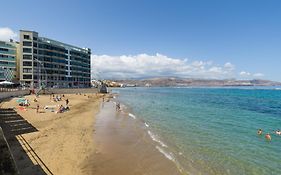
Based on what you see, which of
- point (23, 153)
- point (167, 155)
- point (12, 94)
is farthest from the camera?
point (12, 94)

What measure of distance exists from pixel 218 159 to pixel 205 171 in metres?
2.95

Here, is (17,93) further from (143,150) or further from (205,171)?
(205,171)

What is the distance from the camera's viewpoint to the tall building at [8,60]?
86000 mm

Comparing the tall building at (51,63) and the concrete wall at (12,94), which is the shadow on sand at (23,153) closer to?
the concrete wall at (12,94)

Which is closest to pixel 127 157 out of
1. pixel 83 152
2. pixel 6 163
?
pixel 83 152

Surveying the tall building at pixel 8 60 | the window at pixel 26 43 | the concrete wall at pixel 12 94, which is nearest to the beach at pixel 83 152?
the concrete wall at pixel 12 94

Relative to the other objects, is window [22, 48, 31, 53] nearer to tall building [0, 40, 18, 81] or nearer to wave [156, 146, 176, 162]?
tall building [0, 40, 18, 81]

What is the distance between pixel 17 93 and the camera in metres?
60.6

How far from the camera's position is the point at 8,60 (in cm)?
9150

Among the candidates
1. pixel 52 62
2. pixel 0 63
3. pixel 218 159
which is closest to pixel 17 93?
pixel 0 63

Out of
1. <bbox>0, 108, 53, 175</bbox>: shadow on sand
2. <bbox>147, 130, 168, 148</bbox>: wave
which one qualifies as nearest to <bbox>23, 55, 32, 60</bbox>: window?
<bbox>0, 108, 53, 175</bbox>: shadow on sand

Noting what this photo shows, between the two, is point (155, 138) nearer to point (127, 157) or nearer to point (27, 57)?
point (127, 157)

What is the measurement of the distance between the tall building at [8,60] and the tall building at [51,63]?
2926 millimetres

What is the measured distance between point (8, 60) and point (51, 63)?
59.1 feet
